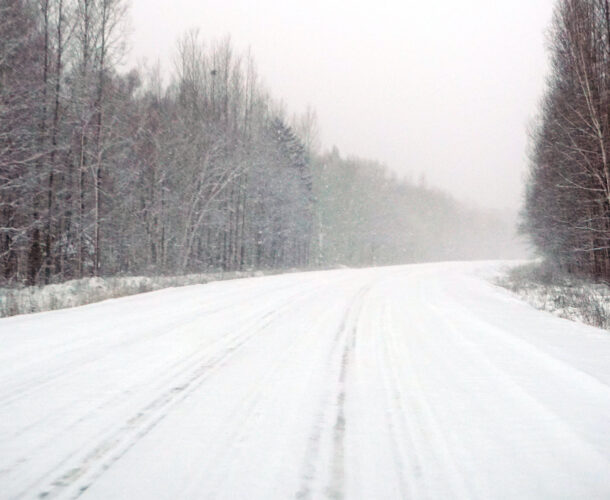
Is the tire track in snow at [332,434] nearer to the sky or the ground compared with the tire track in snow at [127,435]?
nearer to the ground

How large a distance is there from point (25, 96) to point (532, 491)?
668 inches

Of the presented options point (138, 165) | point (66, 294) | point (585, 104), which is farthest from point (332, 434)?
point (138, 165)

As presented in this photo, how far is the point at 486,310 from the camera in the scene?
8.09 meters

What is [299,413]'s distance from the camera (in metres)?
2.73

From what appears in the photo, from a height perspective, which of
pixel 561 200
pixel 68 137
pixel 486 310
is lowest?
pixel 486 310

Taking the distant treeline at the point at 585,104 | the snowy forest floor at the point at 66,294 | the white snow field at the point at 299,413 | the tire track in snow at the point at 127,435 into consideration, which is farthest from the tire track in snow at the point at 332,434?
the distant treeline at the point at 585,104

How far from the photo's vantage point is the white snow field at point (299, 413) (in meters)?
1.90

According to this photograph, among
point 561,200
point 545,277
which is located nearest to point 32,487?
point 545,277

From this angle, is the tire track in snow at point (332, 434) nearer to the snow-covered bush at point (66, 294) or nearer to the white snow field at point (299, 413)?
the white snow field at point (299, 413)

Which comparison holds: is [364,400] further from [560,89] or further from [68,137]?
[68,137]

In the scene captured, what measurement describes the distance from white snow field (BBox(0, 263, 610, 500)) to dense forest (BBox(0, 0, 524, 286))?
396 inches

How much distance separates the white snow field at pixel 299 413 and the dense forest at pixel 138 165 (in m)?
10.1

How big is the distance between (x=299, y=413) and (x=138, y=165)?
22067 millimetres

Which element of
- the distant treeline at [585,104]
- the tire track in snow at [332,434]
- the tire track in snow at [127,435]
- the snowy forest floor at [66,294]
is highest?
the distant treeline at [585,104]
